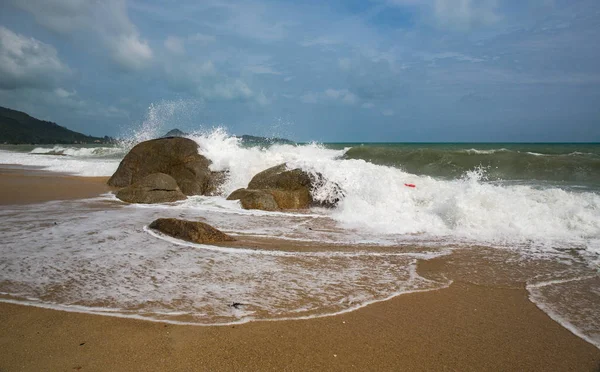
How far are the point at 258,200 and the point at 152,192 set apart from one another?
2.76 m

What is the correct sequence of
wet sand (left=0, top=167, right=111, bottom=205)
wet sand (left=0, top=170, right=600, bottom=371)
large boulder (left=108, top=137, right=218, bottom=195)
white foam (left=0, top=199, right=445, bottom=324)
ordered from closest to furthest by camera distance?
wet sand (left=0, top=170, right=600, bottom=371) < white foam (left=0, top=199, right=445, bottom=324) < wet sand (left=0, top=167, right=111, bottom=205) < large boulder (left=108, top=137, right=218, bottom=195)

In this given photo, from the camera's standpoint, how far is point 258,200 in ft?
30.2

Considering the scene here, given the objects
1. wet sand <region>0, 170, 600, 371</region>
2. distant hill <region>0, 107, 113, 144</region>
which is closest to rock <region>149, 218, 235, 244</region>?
wet sand <region>0, 170, 600, 371</region>

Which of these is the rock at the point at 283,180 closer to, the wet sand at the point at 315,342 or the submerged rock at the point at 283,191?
the submerged rock at the point at 283,191

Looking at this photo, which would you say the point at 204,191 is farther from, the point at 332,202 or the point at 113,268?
the point at 113,268

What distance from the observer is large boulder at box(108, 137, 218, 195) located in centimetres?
1189

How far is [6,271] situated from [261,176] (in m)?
6.79

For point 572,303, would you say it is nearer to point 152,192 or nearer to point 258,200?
point 258,200

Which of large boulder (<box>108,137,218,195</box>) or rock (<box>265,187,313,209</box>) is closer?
rock (<box>265,187,313,209</box>)

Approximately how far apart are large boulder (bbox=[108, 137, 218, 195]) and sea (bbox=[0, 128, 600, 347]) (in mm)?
1670

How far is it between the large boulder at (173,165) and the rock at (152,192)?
1265 mm

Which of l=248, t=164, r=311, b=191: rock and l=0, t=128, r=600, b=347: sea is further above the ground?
l=248, t=164, r=311, b=191: rock

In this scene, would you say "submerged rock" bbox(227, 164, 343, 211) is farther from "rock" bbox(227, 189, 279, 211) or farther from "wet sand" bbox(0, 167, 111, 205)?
"wet sand" bbox(0, 167, 111, 205)

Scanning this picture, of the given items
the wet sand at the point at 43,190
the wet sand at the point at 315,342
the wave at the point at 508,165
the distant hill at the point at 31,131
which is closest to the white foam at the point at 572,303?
the wet sand at the point at 315,342
